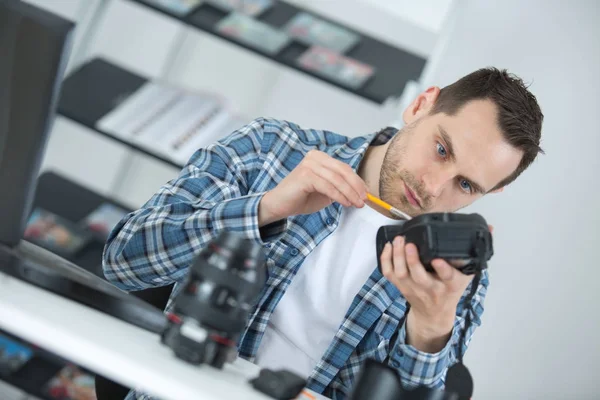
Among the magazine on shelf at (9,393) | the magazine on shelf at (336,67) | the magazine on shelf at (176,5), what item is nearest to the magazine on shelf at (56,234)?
the magazine on shelf at (9,393)

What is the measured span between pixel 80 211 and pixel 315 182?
161cm

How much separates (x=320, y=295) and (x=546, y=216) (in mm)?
968

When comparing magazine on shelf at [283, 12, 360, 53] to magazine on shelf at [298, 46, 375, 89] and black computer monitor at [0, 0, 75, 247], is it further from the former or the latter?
black computer monitor at [0, 0, 75, 247]

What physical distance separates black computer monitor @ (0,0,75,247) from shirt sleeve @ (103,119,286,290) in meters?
0.42

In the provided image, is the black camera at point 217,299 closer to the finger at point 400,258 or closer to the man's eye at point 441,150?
the finger at point 400,258

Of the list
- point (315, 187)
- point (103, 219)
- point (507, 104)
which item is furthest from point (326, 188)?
point (103, 219)

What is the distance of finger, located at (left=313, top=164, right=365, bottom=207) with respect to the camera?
1194 millimetres

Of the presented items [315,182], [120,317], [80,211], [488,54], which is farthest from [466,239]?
[80,211]

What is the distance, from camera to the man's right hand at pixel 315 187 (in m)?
1.20

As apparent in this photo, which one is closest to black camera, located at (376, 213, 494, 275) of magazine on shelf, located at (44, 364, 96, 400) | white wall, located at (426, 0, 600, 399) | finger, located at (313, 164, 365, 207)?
finger, located at (313, 164, 365, 207)

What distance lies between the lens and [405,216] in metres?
1.38

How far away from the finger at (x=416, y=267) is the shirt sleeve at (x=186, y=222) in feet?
0.90

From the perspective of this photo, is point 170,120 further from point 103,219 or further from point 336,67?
point 336,67

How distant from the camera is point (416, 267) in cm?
111
